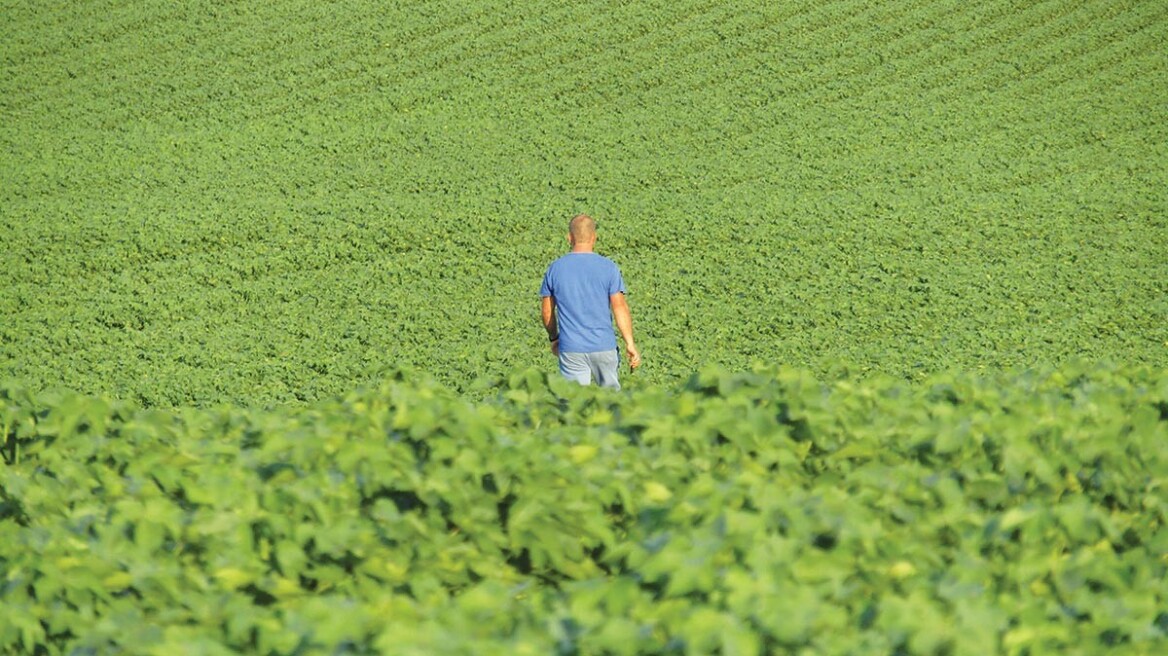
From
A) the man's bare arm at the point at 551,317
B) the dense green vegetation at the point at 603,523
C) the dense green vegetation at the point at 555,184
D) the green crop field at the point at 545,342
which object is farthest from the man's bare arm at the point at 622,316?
the dense green vegetation at the point at 603,523

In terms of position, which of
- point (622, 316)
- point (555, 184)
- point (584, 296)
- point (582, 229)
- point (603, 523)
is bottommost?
point (603, 523)

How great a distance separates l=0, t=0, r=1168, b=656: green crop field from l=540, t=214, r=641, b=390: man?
887 mm

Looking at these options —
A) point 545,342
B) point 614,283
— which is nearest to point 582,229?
point 614,283

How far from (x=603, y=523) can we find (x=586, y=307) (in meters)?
4.93

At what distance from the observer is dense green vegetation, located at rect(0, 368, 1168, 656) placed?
128 inches

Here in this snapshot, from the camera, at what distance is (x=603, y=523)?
402 cm

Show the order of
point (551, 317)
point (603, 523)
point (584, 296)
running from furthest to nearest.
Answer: point (551, 317), point (584, 296), point (603, 523)

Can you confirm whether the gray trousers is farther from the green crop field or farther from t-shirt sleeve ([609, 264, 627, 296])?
the green crop field

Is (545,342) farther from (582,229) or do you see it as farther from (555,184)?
(555,184)

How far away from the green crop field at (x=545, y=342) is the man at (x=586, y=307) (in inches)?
34.9

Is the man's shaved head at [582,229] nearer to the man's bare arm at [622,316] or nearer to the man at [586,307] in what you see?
the man at [586,307]

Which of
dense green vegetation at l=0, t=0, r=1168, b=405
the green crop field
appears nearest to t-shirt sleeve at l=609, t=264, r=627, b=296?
the green crop field

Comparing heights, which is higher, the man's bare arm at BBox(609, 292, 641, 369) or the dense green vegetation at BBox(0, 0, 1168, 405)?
the dense green vegetation at BBox(0, 0, 1168, 405)

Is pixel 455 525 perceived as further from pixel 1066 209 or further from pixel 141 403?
pixel 1066 209
